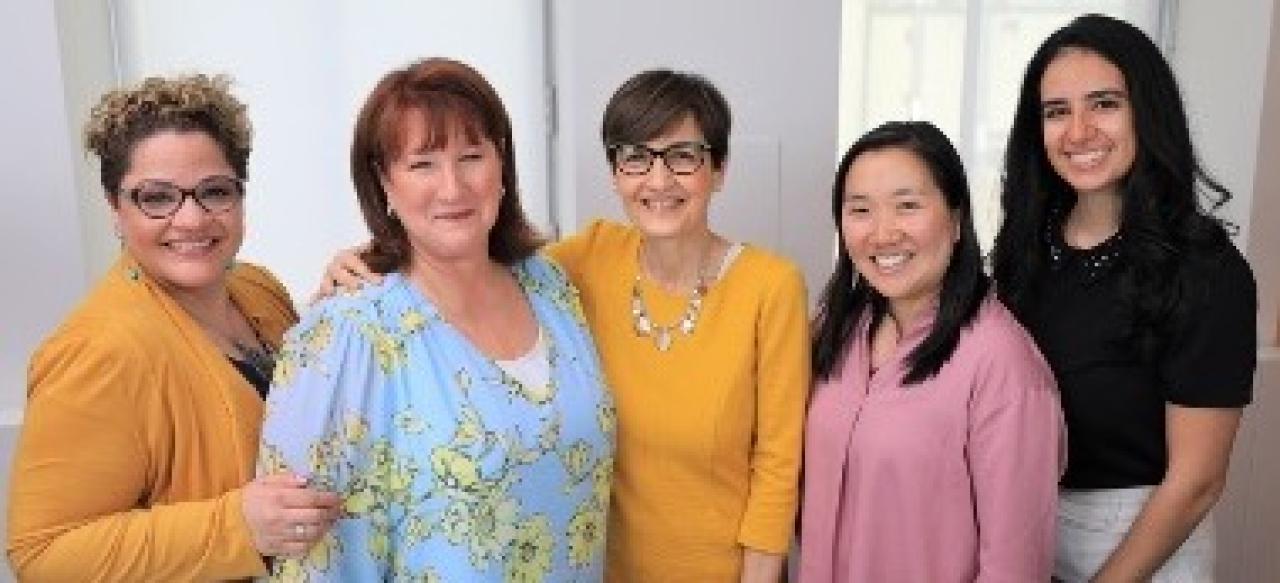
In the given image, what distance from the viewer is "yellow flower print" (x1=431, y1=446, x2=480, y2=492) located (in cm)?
121

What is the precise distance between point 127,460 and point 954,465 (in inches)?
41.8

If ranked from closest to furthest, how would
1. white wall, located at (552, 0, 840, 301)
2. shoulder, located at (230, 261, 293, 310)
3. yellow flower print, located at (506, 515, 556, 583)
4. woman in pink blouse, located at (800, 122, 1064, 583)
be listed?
yellow flower print, located at (506, 515, 556, 583), woman in pink blouse, located at (800, 122, 1064, 583), shoulder, located at (230, 261, 293, 310), white wall, located at (552, 0, 840, 301)

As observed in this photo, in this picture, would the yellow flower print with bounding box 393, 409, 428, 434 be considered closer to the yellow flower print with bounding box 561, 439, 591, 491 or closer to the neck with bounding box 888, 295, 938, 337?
the yellow flower print with bounding box 561, 439, 591, 491

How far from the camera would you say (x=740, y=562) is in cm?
156

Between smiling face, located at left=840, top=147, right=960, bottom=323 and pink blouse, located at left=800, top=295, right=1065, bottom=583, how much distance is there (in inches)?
3.0

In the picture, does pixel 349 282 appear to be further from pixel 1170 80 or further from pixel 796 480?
pixel 1170 80

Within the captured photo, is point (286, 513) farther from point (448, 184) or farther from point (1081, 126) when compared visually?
point (1081, 126)

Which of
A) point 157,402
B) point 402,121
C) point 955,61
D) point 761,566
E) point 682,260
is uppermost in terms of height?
point 955,61

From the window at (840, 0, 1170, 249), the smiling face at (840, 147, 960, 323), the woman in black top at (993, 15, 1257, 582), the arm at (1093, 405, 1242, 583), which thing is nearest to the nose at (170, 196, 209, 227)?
the smiling face at (840, 147, 960, 323)

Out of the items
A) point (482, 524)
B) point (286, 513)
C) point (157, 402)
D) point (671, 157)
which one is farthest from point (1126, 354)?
point (157, 402)

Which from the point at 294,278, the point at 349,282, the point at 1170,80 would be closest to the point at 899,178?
the point at 1170,80

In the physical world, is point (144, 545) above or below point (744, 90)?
below

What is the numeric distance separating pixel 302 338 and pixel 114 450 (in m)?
0.26

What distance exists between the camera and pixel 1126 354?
4.85 ft
